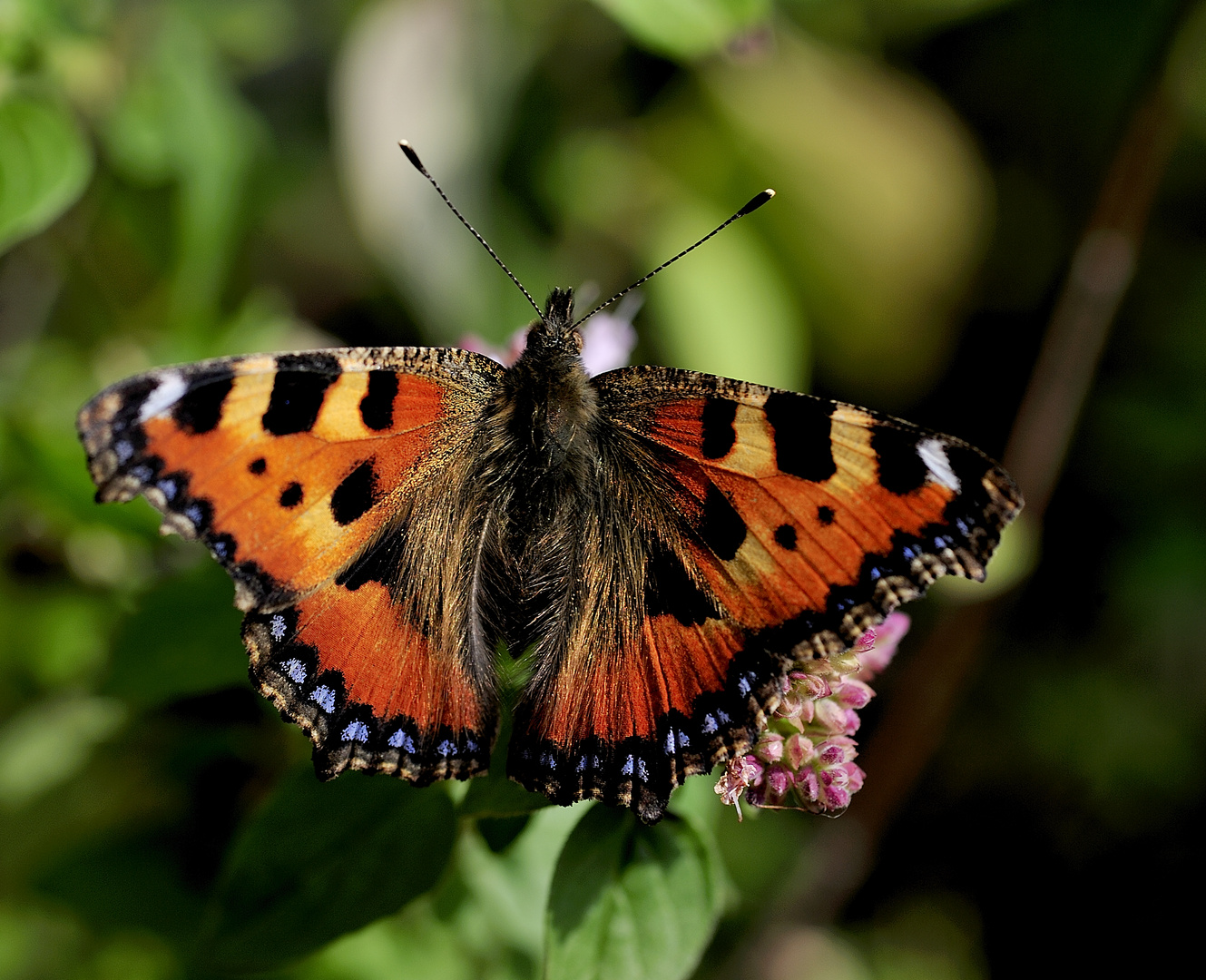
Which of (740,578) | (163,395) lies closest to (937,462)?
(740,578)

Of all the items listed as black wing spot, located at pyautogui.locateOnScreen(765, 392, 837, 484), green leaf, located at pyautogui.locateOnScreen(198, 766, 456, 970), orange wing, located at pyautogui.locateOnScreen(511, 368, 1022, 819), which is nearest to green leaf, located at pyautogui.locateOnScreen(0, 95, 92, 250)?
green leaf, located at pyautogui.locateOnScreen(198, 766, 456, 970)

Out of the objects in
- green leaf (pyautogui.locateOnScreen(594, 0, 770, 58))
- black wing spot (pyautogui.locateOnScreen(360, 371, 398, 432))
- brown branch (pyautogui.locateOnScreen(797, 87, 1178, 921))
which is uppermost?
green leaf (pyautogui.locateOnScreen(594, 0, 770, 58))

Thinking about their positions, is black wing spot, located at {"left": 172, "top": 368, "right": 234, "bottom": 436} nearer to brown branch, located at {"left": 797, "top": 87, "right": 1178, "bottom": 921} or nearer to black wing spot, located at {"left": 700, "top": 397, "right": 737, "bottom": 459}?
black wing spot, located at {"left": 700, "top": 397, "right": 737, "bottom": 459}

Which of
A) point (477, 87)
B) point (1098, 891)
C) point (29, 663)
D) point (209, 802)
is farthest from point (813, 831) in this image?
point (477, 87)

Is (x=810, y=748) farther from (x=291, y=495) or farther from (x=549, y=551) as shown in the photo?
(x=291, y=495)

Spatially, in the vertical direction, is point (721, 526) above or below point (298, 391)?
below

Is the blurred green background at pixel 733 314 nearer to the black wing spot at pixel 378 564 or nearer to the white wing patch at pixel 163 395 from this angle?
the black wing spot at pixel 378 564
